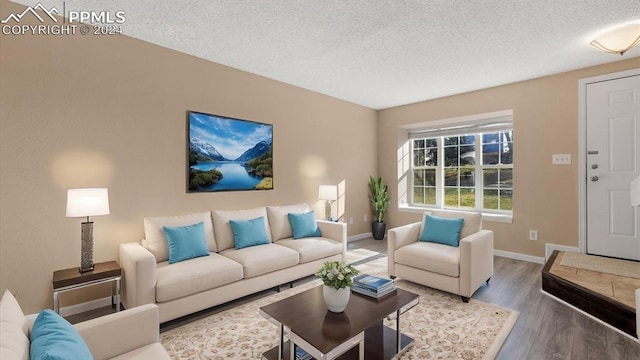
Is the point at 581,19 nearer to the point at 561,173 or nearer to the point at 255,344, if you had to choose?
the point at 561,173

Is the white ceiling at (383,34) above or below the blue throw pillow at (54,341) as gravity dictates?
above

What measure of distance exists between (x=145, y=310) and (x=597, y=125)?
17.0ft

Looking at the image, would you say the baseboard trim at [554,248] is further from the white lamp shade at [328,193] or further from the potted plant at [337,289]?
the potted plant at [337,289]

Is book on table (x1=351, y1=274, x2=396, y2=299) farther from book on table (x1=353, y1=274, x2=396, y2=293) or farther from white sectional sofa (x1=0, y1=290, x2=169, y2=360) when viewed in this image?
white sectional sofa (x1=0, y1=290, x2=169, y2=360)

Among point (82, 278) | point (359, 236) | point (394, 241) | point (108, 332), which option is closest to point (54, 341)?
point (108, 332)

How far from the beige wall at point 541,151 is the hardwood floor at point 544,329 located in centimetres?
101

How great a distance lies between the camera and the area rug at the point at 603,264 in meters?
3.14

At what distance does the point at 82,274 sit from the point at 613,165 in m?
5.84

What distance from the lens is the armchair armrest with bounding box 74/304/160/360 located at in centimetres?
138

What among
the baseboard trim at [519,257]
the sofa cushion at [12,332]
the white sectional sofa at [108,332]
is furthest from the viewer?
the baseboard trim at [519,257]

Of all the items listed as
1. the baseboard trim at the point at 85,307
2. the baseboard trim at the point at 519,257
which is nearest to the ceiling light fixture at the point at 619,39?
the baseboard trim at the point at 519,257

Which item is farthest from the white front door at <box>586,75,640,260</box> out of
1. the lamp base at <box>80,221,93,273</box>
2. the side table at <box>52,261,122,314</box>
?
the lamp base at <box>80,221,93,273</box>

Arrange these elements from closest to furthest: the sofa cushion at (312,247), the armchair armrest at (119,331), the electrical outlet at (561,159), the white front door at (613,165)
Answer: the armchair armrest at (119,331), the sofa cushion at (312,247), the white front door at (613,165), the electrical outlet at (561,159)

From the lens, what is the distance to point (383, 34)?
2.86 meters
